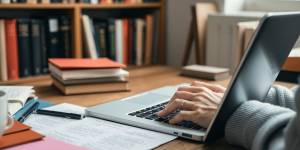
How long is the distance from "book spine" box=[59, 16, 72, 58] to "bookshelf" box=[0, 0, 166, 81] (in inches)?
0.6

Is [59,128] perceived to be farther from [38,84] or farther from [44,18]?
[44,18]

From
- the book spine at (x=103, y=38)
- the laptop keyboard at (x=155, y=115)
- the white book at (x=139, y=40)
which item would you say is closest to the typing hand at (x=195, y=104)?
the laptop keyboard at (x=155, y=115)

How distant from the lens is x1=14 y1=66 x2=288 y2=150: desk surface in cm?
93

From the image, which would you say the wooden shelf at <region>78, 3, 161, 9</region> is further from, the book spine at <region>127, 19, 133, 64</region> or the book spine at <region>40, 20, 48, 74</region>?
the book spine at <region>40, 20, 48, 74</region>

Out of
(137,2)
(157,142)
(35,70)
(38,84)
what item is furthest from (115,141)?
(137,2)

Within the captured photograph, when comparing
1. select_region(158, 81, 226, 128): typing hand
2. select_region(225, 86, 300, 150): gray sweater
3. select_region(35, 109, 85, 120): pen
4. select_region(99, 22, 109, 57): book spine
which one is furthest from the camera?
select_region(99, 22, 109, 57): book spine

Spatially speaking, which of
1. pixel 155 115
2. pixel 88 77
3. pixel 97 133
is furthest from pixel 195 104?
pixel 88 77

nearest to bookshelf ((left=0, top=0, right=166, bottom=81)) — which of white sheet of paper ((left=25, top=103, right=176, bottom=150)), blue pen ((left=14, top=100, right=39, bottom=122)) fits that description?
blue pen ((left=14, top=100, right=39, bottom=122))

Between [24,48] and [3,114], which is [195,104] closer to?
[3,114]

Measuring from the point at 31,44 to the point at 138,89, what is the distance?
2.03ft

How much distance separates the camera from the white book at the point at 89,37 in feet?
6.59

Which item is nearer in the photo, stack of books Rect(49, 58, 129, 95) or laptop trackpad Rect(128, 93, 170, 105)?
laptop trackpad Rect(128, 93, 170, 105)

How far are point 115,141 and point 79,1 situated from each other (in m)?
1.21

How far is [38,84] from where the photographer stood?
1.62m
